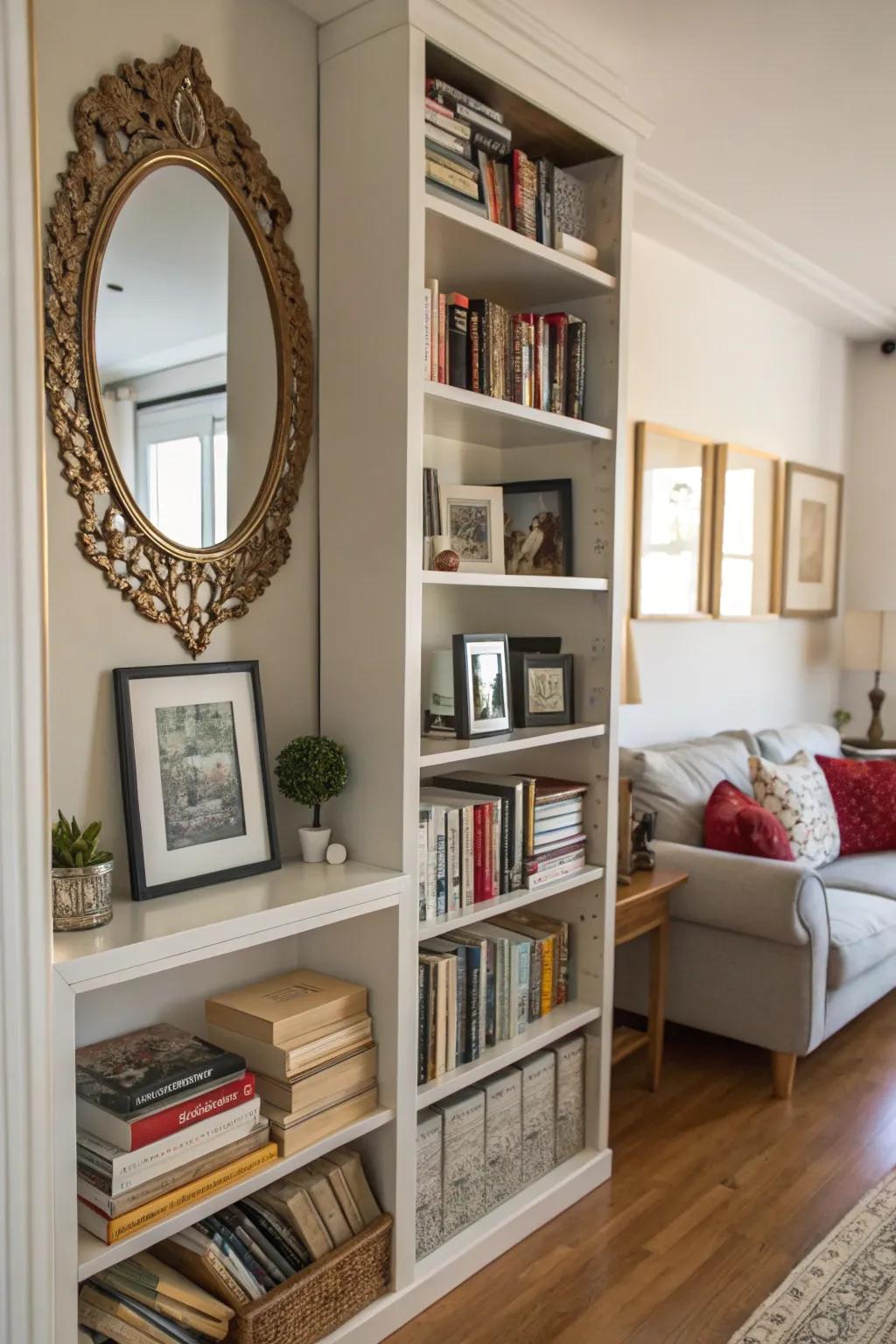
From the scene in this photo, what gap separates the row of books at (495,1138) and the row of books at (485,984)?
0.09 meters

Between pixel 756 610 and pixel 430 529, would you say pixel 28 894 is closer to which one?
pixel 430 529

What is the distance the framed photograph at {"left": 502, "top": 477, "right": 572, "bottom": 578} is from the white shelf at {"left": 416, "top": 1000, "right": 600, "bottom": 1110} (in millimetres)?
1048

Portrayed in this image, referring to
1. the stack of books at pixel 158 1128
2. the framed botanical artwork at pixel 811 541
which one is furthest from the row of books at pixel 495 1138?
the framed botanical artwork at pixel 811 541

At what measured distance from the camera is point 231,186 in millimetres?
1990

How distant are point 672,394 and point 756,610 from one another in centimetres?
112

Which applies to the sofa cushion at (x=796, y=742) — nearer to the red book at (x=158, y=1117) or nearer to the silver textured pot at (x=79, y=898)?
the red book at (x=158, y=1117)

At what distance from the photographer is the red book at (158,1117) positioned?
1.64 metres

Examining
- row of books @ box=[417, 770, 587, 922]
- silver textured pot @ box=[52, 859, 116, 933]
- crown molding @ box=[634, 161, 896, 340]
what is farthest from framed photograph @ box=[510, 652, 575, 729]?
crown molding @ box=[634, 161, 896, 340]

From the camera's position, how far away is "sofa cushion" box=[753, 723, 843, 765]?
421 centimetres

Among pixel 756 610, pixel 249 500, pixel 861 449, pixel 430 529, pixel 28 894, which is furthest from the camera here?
pixel 861 449

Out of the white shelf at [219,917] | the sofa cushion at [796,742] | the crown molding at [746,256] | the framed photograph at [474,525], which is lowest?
the sofa cushion at [796,742]

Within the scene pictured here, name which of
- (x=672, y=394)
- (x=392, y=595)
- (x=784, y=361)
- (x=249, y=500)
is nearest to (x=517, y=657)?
(x=392, y=595)

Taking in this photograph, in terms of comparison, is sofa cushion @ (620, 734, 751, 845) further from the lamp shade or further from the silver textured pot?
the silver textured pot

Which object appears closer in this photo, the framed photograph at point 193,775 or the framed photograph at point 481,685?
the framed photograph at point 193,775
